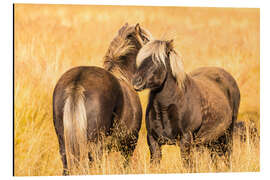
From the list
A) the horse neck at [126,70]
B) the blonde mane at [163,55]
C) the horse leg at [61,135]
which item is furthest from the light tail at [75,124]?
the horse neck at [126,70]

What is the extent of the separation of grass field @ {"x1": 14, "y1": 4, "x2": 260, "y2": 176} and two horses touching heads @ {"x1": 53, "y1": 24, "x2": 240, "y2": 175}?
0.77ft

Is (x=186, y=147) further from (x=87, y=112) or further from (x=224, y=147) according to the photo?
(x=87, y=112)

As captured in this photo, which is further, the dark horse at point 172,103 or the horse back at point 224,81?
the horse back at point 224,81

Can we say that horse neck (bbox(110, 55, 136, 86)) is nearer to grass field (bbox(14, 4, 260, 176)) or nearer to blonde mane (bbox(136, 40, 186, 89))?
grass field (bbox(14, 4, 260, 176))

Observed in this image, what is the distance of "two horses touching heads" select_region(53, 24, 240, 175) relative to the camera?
438 centimetres

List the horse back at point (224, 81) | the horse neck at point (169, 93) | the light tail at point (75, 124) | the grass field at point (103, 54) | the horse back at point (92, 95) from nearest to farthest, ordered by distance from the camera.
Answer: the light tail at point (75, 124), the horse back at point (92, 95), the horse neck at point (169, 93), the grass field at point (103, 54), the horse back at point (224, 81)

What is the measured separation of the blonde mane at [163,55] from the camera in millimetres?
4641

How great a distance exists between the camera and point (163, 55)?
15.3 ft

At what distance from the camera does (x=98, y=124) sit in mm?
4438

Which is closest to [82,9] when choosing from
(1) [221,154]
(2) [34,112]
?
Result: (2) [34,112]

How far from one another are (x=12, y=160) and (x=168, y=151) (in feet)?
6.39

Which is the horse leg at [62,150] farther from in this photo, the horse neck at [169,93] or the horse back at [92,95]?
the horse neck at [169,93]


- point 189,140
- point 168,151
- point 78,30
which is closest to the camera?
point 189,140
